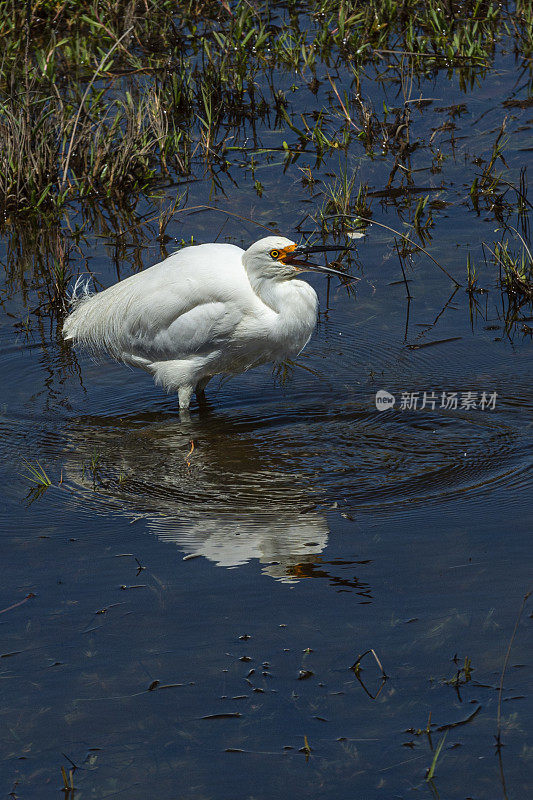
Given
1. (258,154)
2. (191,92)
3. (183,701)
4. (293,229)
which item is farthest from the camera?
(191,92)

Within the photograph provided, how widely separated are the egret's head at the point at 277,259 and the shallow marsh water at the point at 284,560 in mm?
791

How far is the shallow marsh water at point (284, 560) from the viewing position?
3.49 meters

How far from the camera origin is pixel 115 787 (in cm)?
339

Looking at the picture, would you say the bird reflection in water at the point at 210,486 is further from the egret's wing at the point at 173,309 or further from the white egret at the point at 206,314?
the egret's wing at the point at 173,309

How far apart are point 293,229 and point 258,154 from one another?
1.46 metres

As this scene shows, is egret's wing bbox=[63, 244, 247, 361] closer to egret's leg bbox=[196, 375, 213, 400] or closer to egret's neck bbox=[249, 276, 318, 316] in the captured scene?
egret's neck bbox=[249, 276, 318, 316]

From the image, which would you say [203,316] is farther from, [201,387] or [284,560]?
[284,560]

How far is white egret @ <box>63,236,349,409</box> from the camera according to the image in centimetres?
595

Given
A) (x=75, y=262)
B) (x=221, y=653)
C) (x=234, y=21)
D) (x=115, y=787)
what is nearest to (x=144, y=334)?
(x=75, y=262)

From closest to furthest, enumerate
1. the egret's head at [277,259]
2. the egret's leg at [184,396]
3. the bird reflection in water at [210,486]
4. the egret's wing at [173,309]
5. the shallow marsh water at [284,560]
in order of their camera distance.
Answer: the shallow marsh water at [284,560], the bird reflection in water at [210,486], the egret's head at [277,259], the egret's wing at [173,309], the egret's leg at [184,396]

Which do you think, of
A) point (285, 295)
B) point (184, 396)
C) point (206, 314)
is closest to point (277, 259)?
point (285, 295)

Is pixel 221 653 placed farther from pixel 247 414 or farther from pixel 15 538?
pixel 247 414

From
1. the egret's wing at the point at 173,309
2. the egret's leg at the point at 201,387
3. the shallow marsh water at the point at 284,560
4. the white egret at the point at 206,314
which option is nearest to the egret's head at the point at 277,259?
the white egret at the point at 206,314

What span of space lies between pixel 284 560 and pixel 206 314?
193 centimetres
